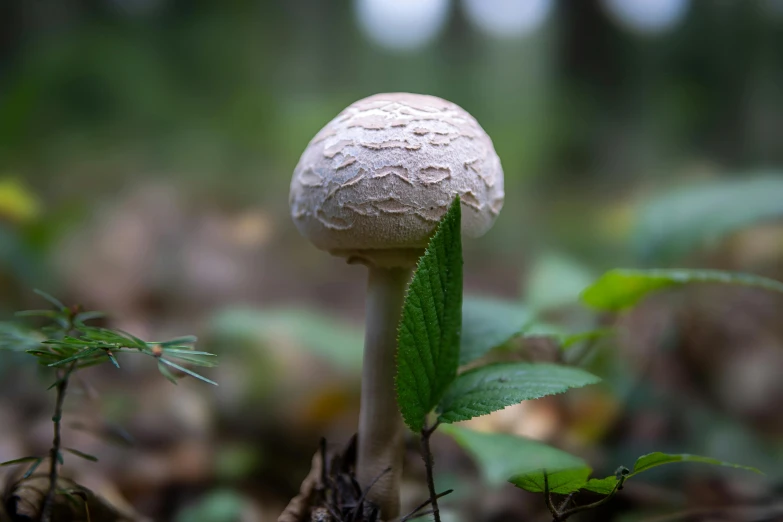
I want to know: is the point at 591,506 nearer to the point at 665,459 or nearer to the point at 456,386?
the point at 665,459

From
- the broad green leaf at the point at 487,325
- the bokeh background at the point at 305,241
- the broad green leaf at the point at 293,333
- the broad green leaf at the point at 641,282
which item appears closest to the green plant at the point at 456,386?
the broad green leaf at the point at 487,325

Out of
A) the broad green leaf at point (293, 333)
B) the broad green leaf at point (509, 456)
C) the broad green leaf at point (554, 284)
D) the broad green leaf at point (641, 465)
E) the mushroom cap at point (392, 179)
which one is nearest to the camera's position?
the broad green leaf at point (509, 456)

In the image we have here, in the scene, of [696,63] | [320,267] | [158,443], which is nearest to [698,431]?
[158,443]

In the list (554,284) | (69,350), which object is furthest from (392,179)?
(554,284)

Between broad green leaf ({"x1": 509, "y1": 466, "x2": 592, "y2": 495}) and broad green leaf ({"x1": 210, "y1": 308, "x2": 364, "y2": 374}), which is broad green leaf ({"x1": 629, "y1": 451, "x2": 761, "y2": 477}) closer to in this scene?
broad green leaf ({"x1": 509, "y1": 466, "x2": 592, "y2": 495})

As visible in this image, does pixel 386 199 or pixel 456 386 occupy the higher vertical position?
pixel 386 199

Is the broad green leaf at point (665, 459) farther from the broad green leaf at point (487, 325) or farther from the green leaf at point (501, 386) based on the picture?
the broad green leaf at point (487, 325)
